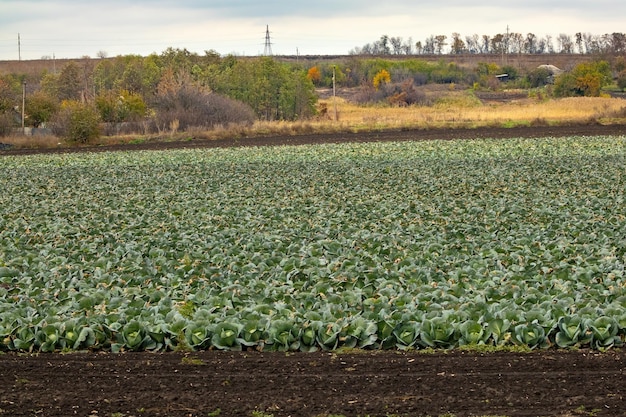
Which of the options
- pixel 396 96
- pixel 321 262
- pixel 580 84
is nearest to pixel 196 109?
pixel 396 96

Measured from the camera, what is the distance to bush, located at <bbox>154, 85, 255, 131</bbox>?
65.1 m

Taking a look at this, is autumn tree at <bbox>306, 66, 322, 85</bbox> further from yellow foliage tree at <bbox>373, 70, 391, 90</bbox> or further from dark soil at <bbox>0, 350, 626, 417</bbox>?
dark soil at <bbox>0, 350, 626, 417</bbox>

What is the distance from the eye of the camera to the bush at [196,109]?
214ft

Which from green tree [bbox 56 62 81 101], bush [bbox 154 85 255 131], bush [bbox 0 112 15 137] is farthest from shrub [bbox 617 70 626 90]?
bush [bbox 0 112 15 137]

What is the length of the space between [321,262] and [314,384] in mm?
5200

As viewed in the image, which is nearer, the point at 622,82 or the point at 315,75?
the point at 622,82

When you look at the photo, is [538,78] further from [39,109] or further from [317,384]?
[317,384]

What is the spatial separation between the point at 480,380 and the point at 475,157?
2841 cm

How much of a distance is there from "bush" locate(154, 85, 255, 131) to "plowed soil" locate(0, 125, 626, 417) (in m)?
55.6

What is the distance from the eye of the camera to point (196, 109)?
2650 inches

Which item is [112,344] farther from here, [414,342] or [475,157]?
[475,157]

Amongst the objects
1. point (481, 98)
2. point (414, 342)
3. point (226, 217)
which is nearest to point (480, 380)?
point (414, 342)

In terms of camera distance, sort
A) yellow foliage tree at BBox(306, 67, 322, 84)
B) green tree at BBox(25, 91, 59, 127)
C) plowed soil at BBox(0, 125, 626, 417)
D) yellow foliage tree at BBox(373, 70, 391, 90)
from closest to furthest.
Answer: plowed soil at BBox(0, 125, 626, 417) → green tree at BBox(25, 91, 59, 127) → yellow foliage tree at BBox(373, 70, 391, 90) → yellow foliage tree at BBox(306, 67, 322, 84)

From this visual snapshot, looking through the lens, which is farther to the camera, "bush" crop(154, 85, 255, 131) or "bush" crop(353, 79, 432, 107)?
"bush" crop(353, 79, 432, 107)
